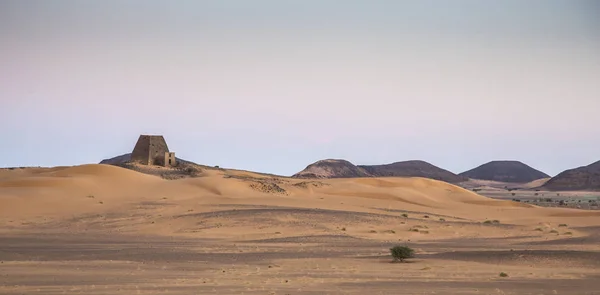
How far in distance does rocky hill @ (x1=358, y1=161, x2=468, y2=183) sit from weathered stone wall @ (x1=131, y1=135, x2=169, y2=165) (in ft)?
355

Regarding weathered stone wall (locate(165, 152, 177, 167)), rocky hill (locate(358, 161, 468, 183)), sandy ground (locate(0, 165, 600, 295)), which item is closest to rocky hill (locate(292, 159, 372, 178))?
rocky hill (locate(358, 161, 468, 183))

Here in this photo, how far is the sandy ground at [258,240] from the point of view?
69.1ft

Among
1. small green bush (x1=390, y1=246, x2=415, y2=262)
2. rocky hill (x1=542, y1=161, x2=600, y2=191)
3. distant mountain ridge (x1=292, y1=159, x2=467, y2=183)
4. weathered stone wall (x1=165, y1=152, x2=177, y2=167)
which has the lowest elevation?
small green bush (x1=390, y1=246, x2=415, y2=262)

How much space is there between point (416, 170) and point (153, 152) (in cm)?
12559

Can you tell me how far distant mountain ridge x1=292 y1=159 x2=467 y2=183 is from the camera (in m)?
150

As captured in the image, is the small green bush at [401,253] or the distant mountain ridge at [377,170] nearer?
the small green bush at [401,253]

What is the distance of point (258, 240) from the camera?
36.7 m

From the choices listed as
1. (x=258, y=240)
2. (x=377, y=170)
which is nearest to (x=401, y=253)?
(x=258, y=240)

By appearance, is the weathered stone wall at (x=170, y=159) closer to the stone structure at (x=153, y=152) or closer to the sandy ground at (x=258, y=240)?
the stone structure at (x=153, y=152)

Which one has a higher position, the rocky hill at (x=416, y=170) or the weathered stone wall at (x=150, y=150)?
the rocky hill at (x=416, y=170)

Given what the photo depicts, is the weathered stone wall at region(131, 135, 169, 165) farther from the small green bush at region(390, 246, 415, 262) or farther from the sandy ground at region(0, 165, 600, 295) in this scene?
the small green bush at region(390, 246, 415, 262)

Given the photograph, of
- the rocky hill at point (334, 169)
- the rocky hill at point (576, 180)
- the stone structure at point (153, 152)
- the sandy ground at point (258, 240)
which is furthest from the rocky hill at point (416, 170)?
the stone structure at point (153, 152)

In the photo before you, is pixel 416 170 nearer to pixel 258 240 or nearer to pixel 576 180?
pixel 576 180

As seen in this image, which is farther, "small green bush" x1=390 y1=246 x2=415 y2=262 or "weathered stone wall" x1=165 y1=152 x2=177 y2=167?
"weathered stone wall" x1=165 y1=152 x2=177 y2=167
